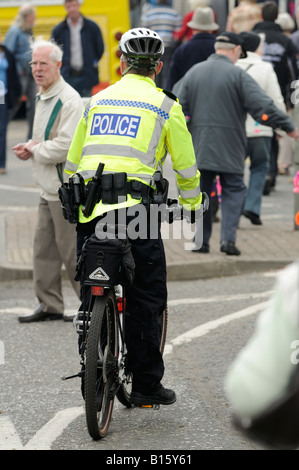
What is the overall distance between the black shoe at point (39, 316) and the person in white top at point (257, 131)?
3.78 metres

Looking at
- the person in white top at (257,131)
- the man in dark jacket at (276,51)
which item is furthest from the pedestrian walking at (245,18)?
the person in white top at (257,131)

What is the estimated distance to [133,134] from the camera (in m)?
5.43

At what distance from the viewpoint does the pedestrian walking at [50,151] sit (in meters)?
7.70

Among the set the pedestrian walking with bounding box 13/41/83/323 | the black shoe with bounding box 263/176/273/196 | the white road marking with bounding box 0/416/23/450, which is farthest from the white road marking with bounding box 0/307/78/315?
the black shoe with bounding box 263/176/273/196

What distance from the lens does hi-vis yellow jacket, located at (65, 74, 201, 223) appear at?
5414mm

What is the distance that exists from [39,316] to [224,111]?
273 cm

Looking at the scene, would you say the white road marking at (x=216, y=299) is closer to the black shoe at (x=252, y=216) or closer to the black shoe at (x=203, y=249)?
the black shoe at (x=203, y=249)

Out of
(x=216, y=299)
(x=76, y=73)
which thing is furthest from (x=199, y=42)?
(x=216, y=299)

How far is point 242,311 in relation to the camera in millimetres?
8219

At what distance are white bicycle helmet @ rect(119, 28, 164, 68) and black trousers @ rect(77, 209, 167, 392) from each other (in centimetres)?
82

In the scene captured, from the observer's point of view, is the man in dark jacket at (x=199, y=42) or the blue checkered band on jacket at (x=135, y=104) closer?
the blue checkered band on jacket at (x=135, y=104)
